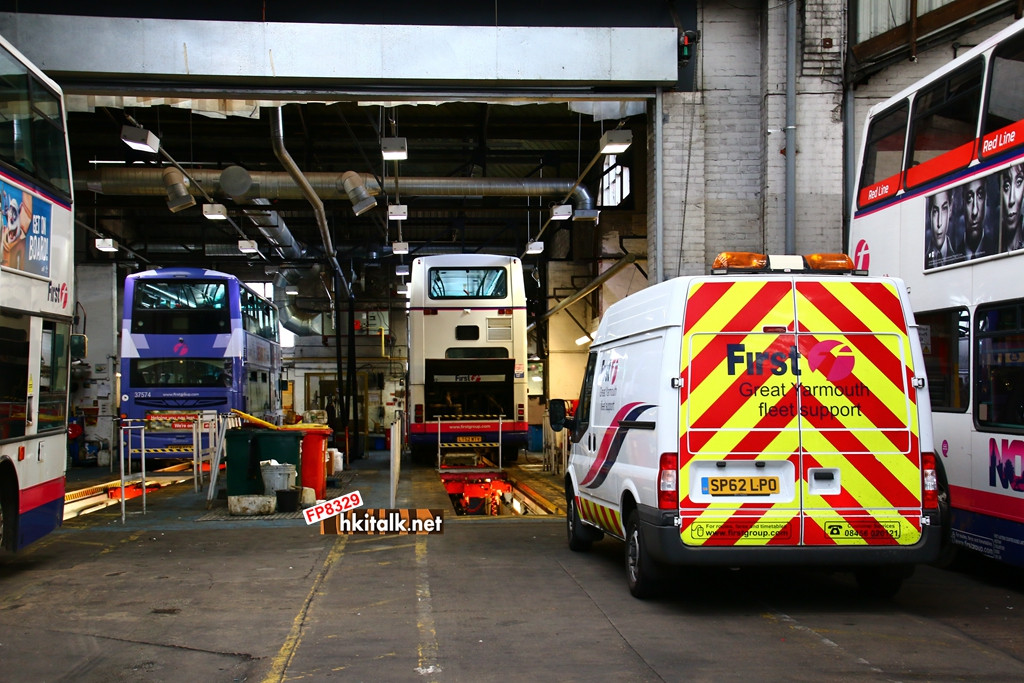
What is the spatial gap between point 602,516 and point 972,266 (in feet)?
12.8

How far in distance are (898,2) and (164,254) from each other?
→ 26.4 m

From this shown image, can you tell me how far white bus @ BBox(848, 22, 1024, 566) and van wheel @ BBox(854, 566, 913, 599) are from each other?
1.02m

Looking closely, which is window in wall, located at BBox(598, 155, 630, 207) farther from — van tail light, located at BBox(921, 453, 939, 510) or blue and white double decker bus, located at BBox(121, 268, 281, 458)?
van tail light, located at BBox(921, 453, 939, 510)

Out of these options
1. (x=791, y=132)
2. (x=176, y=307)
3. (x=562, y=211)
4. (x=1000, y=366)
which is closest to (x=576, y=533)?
(x=1000, y=366)

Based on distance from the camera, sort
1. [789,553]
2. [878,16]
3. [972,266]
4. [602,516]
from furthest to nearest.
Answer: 1. [878,16]
2. [602,516]
3. [972,266]
4. [789,553]

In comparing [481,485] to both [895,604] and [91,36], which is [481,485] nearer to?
[91,36]

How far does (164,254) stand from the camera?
3397 centimetres

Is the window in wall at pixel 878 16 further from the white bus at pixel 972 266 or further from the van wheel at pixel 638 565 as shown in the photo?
the van wheel at pixel 638 565

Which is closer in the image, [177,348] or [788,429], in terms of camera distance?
[788,429]

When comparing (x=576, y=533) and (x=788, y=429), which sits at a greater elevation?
(x=788, y=429)

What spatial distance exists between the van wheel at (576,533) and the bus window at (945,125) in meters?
4.69

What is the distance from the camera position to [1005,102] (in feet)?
26.9

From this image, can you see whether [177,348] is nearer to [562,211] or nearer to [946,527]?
[562,211]

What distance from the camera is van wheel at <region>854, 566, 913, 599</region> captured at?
7553 mm
